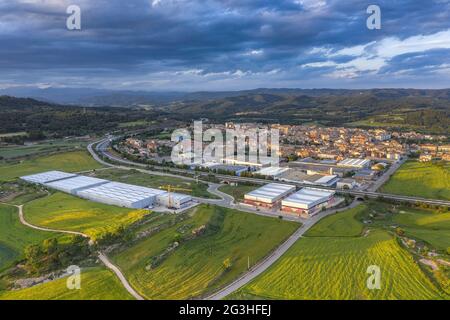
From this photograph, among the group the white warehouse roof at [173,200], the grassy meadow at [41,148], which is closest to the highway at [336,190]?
the grassy meadow at [41,148]

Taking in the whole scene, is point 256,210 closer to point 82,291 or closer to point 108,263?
point 108,263

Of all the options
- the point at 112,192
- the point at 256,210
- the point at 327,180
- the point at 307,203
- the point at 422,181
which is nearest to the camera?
the point at 307,203

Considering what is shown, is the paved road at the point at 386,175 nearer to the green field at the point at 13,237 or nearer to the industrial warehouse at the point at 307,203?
the industrial warehouse at the point at 307,203

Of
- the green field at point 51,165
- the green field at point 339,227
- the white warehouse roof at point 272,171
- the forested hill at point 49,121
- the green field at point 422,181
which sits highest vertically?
the forested hill at point 49,121

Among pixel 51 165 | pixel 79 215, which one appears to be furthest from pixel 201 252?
pixel 51 165

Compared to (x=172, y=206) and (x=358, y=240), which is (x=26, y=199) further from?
(x=358, y=240)
